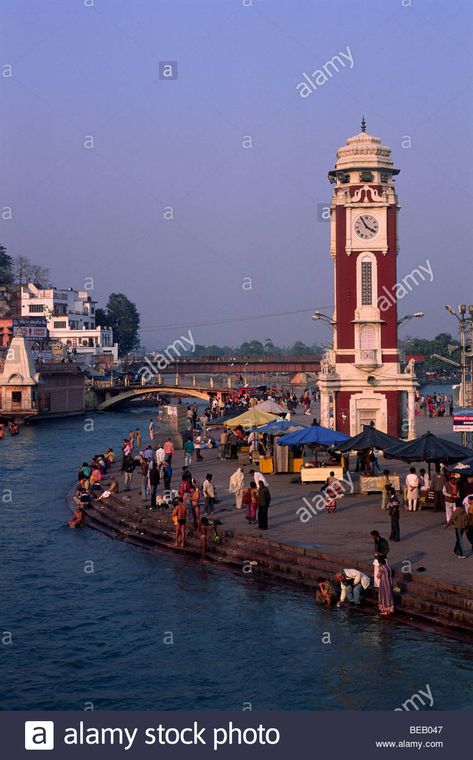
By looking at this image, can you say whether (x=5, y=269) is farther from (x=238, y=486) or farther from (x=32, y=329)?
(x=238, y=486)

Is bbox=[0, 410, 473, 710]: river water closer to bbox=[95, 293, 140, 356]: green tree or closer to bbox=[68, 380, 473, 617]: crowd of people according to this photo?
bbox=[68, 380, 473, 617]: crowd of people

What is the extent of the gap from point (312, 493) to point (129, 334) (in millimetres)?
147093

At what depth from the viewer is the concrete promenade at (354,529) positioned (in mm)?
22375

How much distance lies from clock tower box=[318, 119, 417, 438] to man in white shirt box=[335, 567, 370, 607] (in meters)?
23.4

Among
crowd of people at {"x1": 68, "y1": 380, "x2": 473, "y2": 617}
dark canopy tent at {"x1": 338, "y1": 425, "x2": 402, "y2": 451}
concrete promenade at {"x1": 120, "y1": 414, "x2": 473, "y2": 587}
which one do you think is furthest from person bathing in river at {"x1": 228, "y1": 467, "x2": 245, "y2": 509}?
dark canopy tent at {"x1": 338, "y1": 425, "x2": 402, "y2": 451}

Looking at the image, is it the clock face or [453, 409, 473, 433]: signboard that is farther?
the clock face

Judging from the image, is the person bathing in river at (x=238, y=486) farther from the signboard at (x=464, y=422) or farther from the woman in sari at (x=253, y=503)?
the signboard at (x=464, y=422)

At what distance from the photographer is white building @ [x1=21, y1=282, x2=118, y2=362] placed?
151500 millimetres

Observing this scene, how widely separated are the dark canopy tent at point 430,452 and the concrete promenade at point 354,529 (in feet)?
5.39

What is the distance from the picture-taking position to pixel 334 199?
44.3 m

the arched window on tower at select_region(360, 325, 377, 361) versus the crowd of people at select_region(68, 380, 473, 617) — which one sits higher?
the arched window on tower at select_region(360, 325, 377, 361)

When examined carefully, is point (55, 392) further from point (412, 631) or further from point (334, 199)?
point (412, 631)

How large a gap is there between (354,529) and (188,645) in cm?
761

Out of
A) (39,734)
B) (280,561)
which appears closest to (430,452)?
(280,561)
